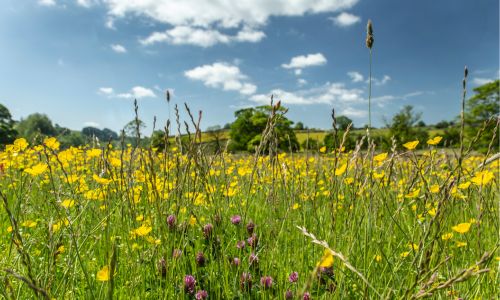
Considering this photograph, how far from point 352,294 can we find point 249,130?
200ft

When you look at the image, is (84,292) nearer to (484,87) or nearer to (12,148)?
(12,148)

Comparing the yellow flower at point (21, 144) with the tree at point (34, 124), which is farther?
the tree at point (34, 124)

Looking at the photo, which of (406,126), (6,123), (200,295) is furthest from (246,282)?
(6,123)

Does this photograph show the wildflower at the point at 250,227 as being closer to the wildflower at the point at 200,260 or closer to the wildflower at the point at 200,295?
the wildflower at the point at 200,260

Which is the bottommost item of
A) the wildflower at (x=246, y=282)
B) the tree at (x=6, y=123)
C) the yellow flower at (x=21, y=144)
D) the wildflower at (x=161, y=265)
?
the wildflower at (x=246, y=282)

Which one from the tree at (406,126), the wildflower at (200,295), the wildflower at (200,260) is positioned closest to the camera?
the wildflower at (200,295)

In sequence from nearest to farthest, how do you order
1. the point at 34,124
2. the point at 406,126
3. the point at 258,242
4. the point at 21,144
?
the point at 258,242 < the point at 21,144 < the point at 406,126 < the point at 34,124

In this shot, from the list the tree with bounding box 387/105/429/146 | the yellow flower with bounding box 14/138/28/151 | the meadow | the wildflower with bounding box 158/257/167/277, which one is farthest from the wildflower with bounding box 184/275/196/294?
the tree with bounding box 387/105/429/146

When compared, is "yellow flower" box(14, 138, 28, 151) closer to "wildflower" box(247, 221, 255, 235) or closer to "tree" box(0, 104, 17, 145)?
"wildflower" box(247, 221, 255, 235)

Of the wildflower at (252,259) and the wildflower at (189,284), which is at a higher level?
the wildflower at (252,259)

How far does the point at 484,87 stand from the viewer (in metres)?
41.0

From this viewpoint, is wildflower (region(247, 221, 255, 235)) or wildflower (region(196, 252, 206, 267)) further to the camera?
wildflower (region(247, 221, 255, 235))

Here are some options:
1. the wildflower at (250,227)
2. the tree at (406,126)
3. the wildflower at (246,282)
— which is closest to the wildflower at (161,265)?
the wildflower at (246,282)

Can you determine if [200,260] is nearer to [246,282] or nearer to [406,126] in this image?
[246,282]
